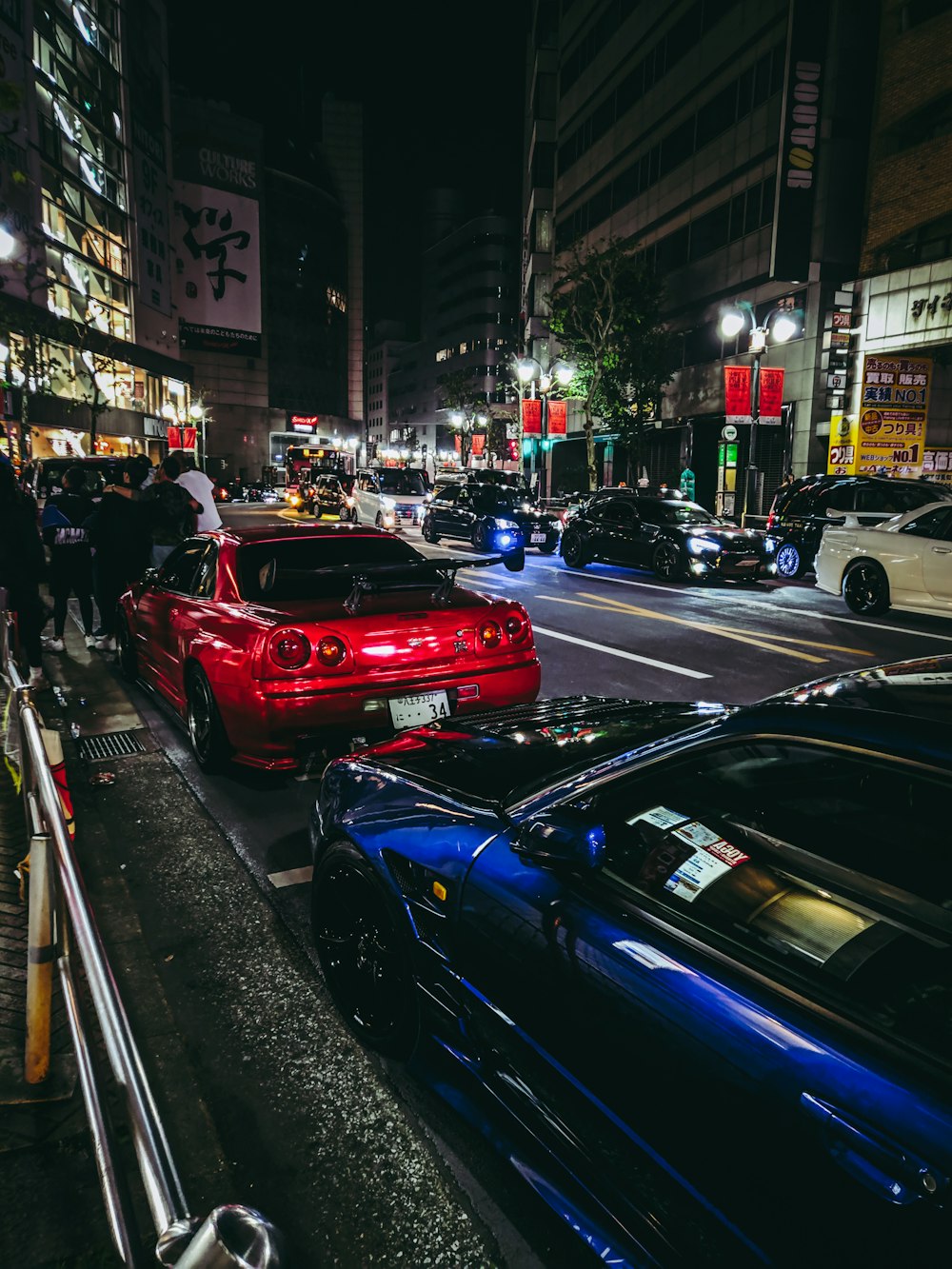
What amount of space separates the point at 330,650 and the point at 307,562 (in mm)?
1225

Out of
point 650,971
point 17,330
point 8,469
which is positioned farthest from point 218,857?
point 17,330

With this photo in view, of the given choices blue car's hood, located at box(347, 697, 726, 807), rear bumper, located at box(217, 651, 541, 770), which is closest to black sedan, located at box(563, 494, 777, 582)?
rear bumper, located at box(217, 651, 541, 770)

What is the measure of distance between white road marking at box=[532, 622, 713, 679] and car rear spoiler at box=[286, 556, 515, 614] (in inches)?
134

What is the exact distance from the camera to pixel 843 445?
24.8 meters

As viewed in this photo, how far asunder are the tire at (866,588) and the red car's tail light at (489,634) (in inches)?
343

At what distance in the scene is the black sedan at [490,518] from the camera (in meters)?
20.8

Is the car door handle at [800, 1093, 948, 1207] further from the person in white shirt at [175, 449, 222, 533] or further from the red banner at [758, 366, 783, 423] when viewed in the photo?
the red banner at [758, 366, 783, 423]

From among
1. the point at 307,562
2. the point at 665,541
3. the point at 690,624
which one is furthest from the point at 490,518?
the point at 307,562

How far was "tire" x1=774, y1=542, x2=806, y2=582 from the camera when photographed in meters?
16.5

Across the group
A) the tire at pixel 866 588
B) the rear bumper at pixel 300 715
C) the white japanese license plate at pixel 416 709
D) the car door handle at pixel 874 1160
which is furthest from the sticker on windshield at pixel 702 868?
the tire at pixel 866 588

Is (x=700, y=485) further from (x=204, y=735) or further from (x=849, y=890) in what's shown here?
(x=849, y=890)

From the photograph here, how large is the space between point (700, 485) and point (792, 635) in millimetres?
26531

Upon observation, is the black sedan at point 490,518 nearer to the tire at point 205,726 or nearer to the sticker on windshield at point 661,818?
the tire at point 205,726

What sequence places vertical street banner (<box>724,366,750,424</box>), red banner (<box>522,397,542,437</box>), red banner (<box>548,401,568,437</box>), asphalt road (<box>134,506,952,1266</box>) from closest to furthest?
1. asphalt road (<box>134,506,952,1266</box>)
2. vertical street banner (<box>724,366,750,424</box>)
3. red banner (<box>548,401,568,437</box>)
4. red banner (<box>522,397,542,437</box>)
